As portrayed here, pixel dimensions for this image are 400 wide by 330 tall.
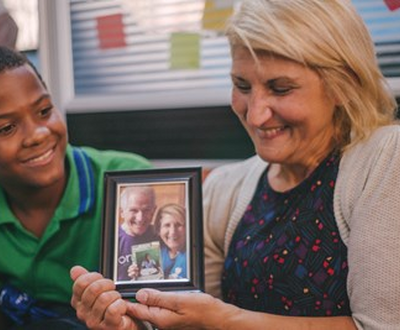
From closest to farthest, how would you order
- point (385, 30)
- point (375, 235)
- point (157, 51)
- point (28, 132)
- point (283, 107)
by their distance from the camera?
point (375, 235) < point (283, 107) < point (28, 132) < point (385, 30) < point (157, 51)

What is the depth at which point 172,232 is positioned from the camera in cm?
117

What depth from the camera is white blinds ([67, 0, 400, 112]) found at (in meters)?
1.89

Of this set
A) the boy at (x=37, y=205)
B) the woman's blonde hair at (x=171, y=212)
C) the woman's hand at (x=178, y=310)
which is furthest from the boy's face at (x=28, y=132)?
the woman's hand at (x=178, y=310)

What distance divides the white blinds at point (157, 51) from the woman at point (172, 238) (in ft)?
2.68

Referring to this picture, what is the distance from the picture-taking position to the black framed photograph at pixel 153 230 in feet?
3.73

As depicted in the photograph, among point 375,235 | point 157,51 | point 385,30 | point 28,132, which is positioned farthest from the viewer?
point 157,51

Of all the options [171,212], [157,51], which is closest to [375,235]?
[171,212]

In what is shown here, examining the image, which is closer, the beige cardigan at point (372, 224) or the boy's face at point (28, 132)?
the beige cardigan at point (372, 224)

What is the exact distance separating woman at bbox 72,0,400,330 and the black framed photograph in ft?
0.18

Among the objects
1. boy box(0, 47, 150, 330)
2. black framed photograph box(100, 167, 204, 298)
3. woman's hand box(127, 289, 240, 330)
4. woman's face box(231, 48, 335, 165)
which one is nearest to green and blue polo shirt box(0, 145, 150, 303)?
boy box(0, 47, 150, 330)

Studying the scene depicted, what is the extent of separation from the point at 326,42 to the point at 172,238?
0.48m

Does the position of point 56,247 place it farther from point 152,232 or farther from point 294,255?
point 294,255

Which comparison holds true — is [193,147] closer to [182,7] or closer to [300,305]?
[182,7]

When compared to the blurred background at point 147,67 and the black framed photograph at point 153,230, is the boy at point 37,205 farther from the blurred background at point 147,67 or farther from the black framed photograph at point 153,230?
the blurred background at point 147,67
